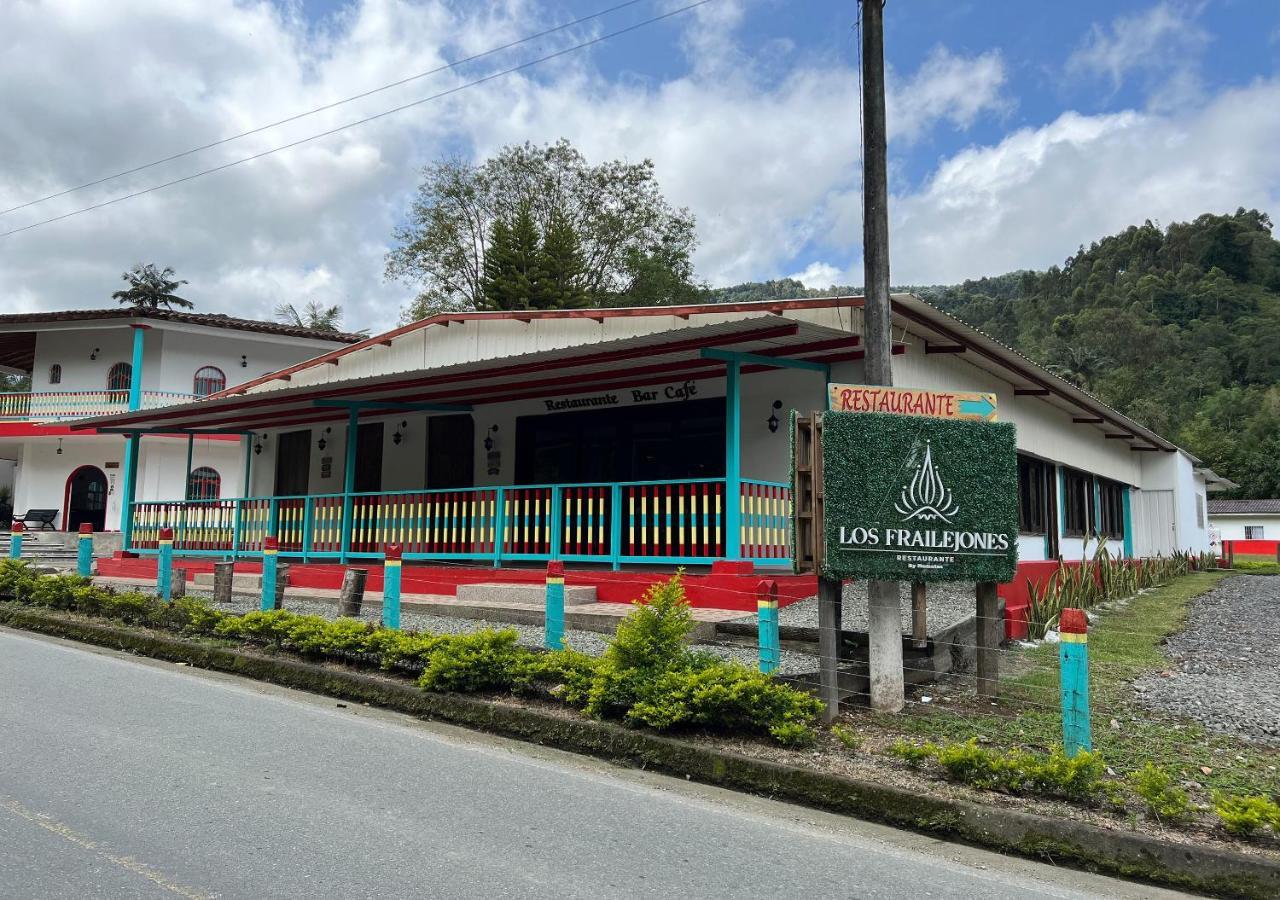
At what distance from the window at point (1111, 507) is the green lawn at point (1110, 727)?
15.2 meters

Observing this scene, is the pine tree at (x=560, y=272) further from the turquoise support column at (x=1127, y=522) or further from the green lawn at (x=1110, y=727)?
the green lawn at (x=1110, y=727)

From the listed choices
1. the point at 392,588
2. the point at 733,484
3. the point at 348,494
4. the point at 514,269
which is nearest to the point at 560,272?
the point at 514,269

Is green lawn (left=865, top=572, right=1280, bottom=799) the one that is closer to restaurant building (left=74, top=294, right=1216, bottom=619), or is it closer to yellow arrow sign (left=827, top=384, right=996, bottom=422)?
yellow arrow sign (left=827, top=384, right=996, bottom=422)

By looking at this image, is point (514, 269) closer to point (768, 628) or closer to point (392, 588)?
point (392, 588)

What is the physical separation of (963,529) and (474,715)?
3.76 m

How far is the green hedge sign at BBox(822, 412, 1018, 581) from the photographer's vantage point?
20.9 ft

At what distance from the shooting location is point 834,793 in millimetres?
5254

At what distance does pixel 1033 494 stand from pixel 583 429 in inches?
320

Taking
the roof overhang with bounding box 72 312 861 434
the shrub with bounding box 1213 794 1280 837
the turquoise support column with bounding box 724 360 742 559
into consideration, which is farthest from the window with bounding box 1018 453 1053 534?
the shrub with bounding box 1213 794 1280 837

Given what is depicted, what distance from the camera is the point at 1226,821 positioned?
4.36 m

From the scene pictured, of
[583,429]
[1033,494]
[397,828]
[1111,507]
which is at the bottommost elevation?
[397,828]

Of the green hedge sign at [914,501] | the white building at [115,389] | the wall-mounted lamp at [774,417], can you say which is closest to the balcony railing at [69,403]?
the white building at [115,389]

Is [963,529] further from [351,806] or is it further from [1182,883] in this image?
[351,806]

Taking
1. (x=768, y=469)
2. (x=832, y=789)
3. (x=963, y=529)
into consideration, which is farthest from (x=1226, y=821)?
(x=768, y=469)
